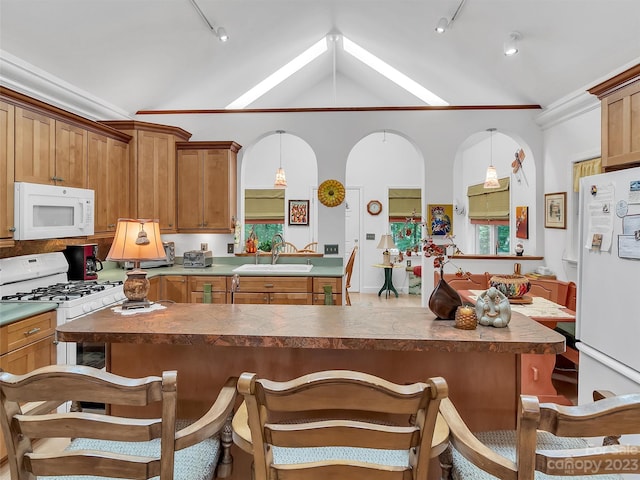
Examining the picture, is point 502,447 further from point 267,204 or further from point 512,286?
point 267,204

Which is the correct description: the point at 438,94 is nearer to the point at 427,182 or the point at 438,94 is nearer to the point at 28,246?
the point at 427,182

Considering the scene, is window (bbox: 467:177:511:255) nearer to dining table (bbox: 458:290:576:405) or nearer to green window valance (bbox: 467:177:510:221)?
green window valance (bbox: 467:177:510:221)

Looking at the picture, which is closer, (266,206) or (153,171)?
(153,171)

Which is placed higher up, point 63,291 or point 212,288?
point 63,291

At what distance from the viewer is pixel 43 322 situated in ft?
7.79

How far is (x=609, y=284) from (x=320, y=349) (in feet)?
5.18

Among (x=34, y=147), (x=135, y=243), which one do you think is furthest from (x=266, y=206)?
(x=135, y=243)

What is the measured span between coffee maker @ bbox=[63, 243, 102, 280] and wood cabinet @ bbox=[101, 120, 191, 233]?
738 mm

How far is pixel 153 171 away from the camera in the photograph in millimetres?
4016

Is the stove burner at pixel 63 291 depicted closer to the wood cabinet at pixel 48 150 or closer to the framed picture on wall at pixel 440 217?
the wood cabinet at pixel 48 150

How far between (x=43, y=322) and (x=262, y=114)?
3.05 metres

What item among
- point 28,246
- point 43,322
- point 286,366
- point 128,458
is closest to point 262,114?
point 28,246

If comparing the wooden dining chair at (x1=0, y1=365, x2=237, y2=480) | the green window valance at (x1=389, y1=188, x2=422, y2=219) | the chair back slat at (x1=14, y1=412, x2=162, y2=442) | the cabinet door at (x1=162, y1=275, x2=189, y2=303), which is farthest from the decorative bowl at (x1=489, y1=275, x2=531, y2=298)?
the green window valance at (x1=389, y1=188, x2=422, y2=219)

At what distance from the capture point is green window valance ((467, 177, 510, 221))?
567 centimetres
